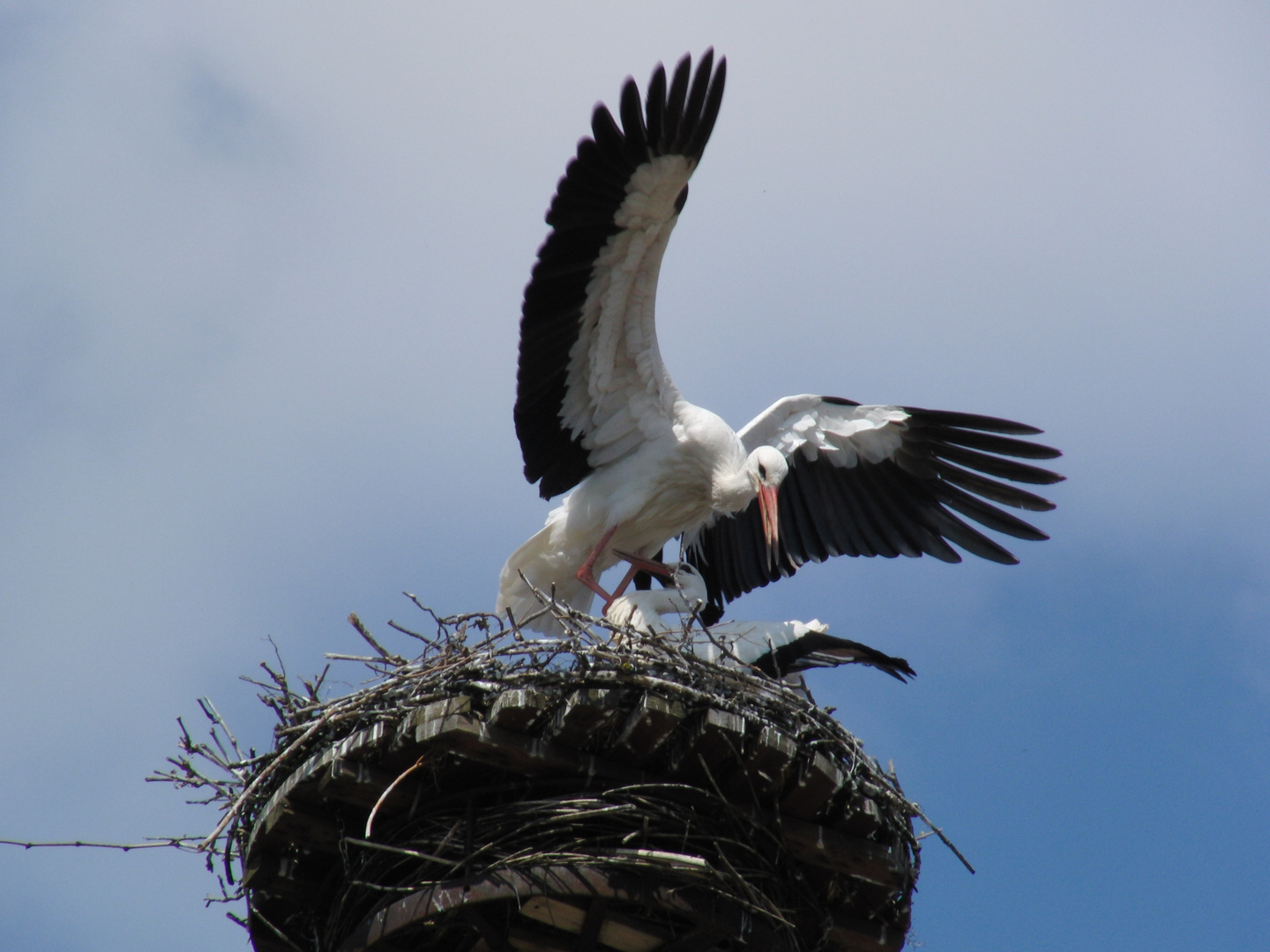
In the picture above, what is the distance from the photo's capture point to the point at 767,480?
7.42 m

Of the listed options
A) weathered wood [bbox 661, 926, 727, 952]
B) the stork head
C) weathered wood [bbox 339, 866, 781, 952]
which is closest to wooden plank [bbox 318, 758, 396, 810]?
weathered wood [bbox 339, 866, 781, 952]

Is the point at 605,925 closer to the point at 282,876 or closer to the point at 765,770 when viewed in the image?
the point at 765,770

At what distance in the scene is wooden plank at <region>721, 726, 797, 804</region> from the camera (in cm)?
484

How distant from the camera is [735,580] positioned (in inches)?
334

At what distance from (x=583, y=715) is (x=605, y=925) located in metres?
0.79

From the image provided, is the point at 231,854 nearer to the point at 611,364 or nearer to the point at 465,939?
the point at 465,939

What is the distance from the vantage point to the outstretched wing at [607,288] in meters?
6.79

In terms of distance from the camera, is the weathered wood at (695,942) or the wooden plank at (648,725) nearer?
the wooden plank at (648,725)

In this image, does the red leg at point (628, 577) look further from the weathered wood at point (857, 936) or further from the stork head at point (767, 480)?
the weathered wood at point (857, 936)

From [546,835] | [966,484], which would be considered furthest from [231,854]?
[966,484]

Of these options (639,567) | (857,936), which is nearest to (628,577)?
(639,567)

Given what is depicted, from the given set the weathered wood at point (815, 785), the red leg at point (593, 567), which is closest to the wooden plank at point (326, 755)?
the weathered wood at point (815, 785)

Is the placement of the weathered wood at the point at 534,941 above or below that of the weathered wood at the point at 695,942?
above

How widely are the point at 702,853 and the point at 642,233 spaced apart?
11.1ft
